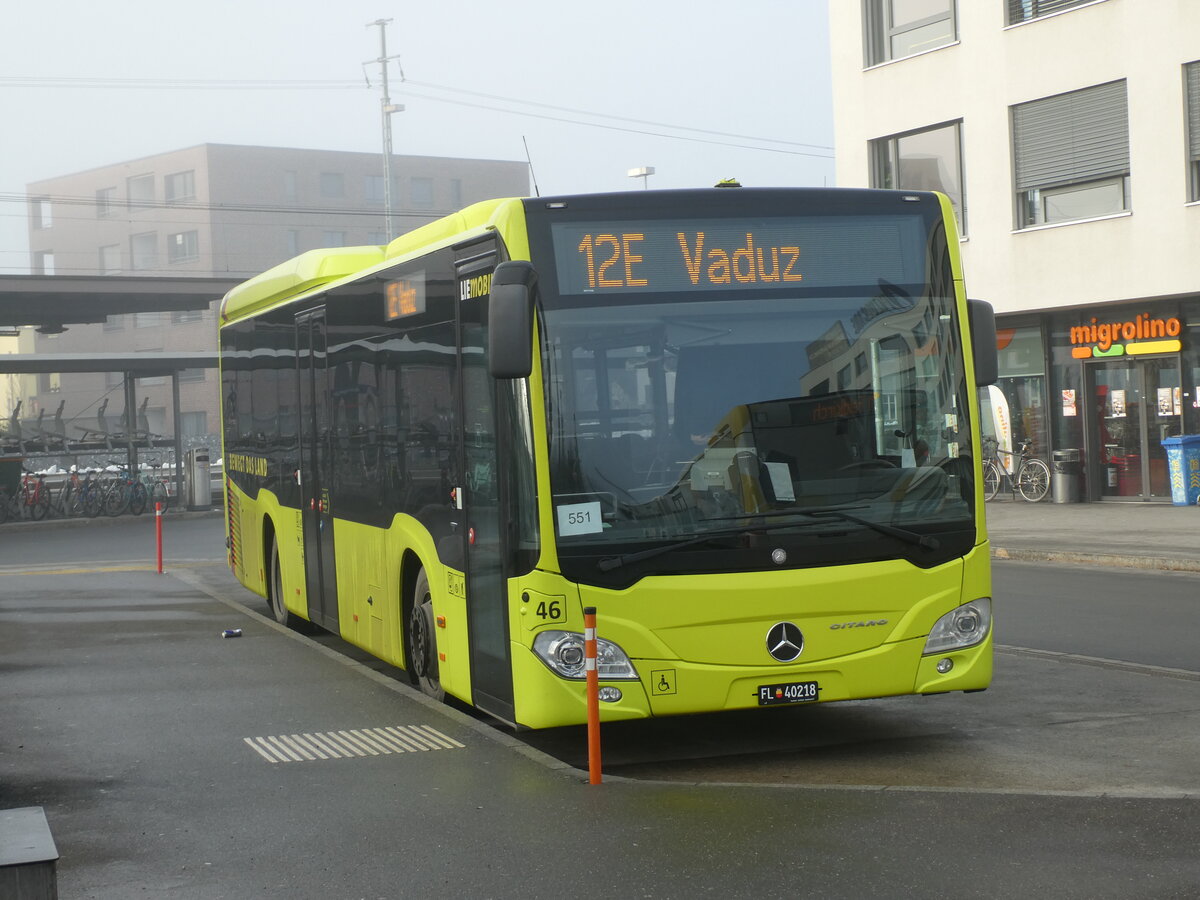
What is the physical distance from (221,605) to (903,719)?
950cm

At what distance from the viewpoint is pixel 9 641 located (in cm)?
1433

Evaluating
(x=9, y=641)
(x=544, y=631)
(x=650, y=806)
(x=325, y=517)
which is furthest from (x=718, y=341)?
(x=9, y=641)

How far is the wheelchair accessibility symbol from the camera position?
7910mm

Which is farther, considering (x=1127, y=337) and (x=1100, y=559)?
(x=1127, y=337)

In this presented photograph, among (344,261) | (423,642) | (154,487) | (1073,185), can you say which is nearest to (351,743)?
(423,642)

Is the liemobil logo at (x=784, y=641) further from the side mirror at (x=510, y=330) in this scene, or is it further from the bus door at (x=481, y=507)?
the side mirror at (x=510, y=330)

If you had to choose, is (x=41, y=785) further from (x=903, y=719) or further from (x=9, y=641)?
(x=9, y=641)

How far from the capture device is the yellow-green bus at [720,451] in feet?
26.0

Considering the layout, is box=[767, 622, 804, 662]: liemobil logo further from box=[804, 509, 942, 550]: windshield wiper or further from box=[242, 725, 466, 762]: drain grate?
box=[242, 725, 466, 762]: drain grate

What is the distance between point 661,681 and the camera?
792 centimetres

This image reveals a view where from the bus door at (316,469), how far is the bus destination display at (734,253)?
476cm

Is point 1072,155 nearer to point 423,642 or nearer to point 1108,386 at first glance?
point 1108,386

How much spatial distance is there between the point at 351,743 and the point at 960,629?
3383 mm

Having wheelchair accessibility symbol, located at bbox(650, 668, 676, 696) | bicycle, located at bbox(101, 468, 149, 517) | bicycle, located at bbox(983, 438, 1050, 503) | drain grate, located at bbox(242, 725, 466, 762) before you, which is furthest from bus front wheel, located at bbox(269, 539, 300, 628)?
bicycle, located at bbox(101, 468, 149, 517)
